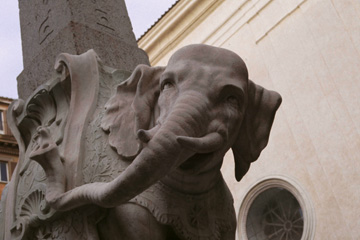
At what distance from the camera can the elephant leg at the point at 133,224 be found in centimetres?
200

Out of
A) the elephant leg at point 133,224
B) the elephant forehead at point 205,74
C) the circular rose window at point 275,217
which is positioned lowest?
the elephant leg at point 133,224

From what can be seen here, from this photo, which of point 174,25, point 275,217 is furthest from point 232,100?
point 174,25

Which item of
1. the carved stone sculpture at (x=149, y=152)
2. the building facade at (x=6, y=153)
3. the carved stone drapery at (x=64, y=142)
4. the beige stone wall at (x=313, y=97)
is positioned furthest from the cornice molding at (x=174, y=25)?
the carved stone sculpture at (x=149, y=152)

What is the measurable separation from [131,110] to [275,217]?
33.8 ft

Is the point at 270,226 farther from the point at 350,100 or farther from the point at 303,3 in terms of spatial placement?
the point at 303,3

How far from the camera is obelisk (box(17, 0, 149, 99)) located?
2.92 m

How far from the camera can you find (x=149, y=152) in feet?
5.78

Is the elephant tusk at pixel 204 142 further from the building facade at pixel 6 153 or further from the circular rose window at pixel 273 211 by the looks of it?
the building facade at pixel 6 153

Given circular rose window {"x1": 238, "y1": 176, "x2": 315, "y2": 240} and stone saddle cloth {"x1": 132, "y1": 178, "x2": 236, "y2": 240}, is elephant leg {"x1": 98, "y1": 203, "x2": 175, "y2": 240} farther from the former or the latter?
circular rose window {"x1": 238, "y1": 176, "x2": 315, "y2": 240}

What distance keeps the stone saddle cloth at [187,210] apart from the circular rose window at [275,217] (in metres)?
9.89

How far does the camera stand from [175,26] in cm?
1570

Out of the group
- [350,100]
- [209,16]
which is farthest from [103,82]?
[209,16]

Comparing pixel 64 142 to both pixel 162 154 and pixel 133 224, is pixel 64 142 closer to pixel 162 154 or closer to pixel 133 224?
pixel 133 224

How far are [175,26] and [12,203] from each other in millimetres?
13527
